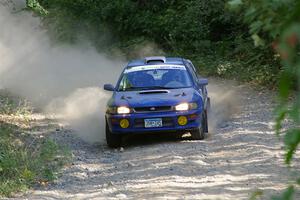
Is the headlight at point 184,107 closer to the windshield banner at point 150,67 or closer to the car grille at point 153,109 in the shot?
the car grille at point 153,109

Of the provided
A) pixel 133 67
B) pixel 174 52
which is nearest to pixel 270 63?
pixel 174 52

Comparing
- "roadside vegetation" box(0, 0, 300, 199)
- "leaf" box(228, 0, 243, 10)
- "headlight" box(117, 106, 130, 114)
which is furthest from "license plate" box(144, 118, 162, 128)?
"leaf" box(228, 0, 243, 10)

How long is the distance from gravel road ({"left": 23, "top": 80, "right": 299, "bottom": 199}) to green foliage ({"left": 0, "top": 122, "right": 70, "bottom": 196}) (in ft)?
0.77

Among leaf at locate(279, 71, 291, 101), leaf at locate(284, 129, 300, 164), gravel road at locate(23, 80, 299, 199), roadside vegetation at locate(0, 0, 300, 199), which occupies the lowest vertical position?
gravel road at locate(23, 80, 299, 199)

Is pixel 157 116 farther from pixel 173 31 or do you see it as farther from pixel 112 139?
pixel 173 31

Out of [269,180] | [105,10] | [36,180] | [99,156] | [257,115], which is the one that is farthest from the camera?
[105,10]

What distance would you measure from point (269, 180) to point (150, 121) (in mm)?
3490

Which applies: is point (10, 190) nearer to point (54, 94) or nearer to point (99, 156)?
point (99, 156)

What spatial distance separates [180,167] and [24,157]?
2.59 metres

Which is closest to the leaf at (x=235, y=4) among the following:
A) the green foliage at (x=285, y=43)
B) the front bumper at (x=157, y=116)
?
the green foliage at (x=285, y=43)

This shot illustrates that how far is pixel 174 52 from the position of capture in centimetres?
2423

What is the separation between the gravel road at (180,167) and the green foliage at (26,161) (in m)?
0.24

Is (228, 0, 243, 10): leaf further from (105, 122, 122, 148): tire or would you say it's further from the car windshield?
the car windshield

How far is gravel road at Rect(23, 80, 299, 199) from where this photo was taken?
7.65 m
